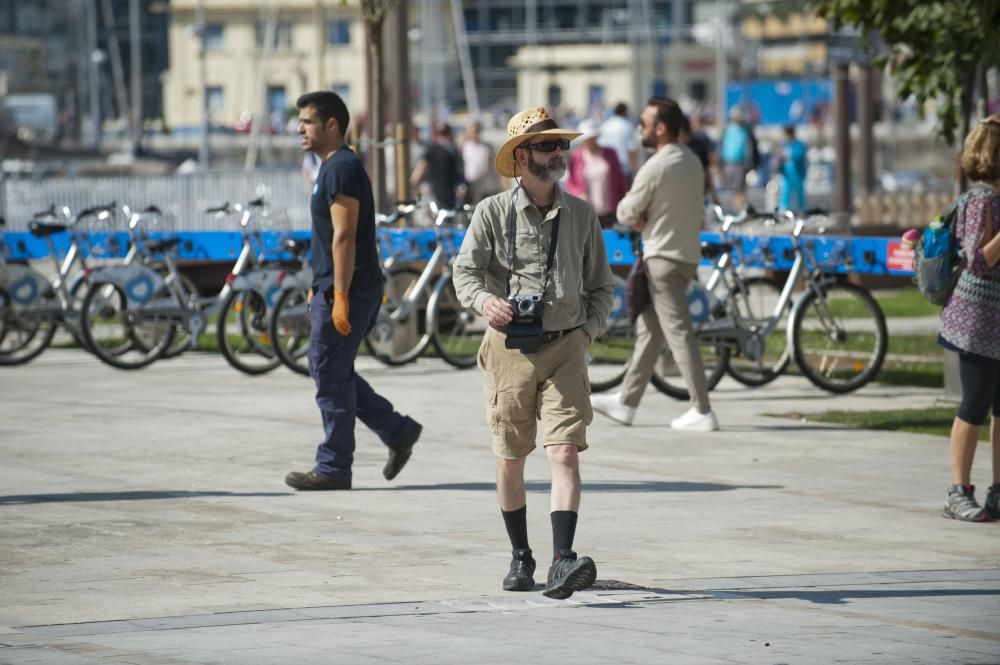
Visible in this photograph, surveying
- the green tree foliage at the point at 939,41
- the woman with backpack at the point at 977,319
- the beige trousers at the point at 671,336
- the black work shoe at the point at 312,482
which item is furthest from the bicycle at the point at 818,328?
the woman with backpack at the point at 977,319

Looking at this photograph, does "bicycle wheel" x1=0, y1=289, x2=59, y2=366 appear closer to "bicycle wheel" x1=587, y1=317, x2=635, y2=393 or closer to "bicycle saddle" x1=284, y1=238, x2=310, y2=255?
"bicycle saddle" x1=284, y1=238, x2=310, y2=255

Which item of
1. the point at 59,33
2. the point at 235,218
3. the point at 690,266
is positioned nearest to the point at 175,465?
the point at 690,266

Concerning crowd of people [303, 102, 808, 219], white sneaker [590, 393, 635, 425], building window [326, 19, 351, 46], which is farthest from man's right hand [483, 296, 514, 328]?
building window [326, 19, 351, 46]

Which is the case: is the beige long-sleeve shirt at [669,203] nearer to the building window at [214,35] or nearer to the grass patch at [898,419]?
the grass patch at [898,419]

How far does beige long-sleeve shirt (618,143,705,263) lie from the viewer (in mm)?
11414

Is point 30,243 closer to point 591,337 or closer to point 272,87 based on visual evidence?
point 591,337

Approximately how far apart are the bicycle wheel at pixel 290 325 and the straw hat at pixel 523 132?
6.86 m

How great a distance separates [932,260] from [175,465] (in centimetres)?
396

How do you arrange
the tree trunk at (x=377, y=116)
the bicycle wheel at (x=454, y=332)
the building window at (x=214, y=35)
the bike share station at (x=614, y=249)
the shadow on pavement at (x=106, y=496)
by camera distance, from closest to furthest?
the shadow on pavement at (x=106, y=496)
the bike share station at (x=614, y=249)
the bicycle wheel at (x=454, y=332)
the tree trunk at (x=377, y=116)
the building window at (x=214, y=35)

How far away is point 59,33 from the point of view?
350ft

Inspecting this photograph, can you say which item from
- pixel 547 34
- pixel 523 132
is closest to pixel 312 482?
pixel 523 132

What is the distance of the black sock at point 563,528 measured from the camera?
7.01 metres

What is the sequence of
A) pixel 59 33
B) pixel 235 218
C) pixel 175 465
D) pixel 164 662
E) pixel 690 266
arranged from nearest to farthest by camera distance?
pixel 164 662
pixel 175 465
pixel 690 266
pixel 235 218
pixel 59 33

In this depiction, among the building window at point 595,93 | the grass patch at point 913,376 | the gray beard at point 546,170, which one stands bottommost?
the building window at point 595,93
